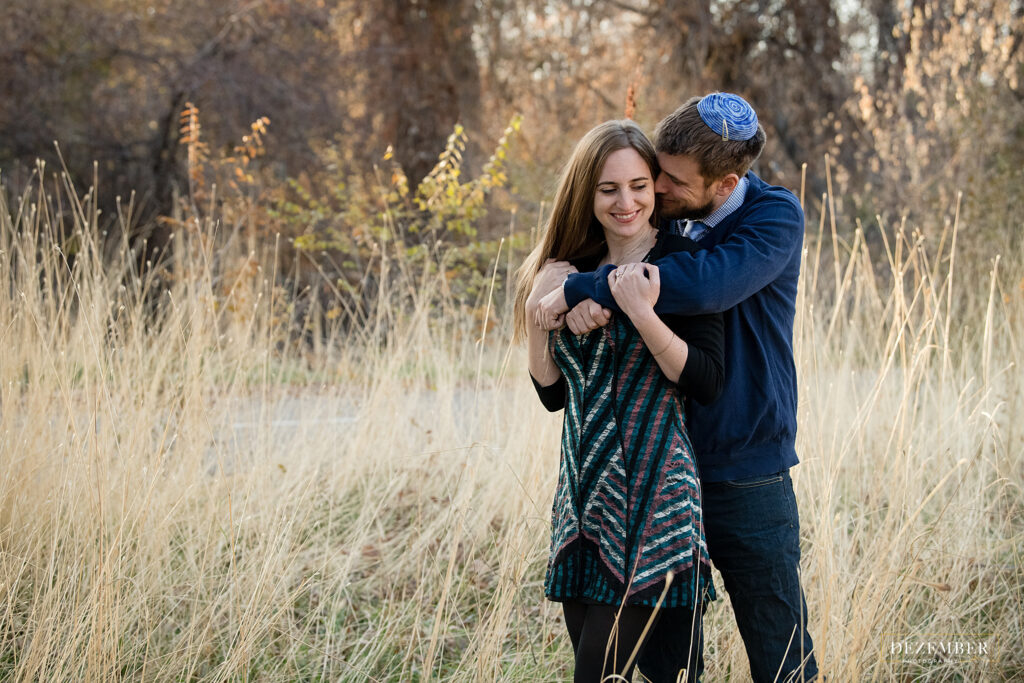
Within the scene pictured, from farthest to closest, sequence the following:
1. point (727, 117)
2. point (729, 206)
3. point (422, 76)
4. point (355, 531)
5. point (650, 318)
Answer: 1. point (422, 76)
2. point (355, 531)
3. point (729, 206)
4. point (727, 117)
5. point (650, 318)

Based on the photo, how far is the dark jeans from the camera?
5.70 ft

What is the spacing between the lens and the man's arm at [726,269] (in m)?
1.60

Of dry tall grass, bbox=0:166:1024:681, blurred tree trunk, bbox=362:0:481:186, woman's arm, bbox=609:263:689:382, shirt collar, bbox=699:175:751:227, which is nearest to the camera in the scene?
woman's arm, bbox=609:263:689:382

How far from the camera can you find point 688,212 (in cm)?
185

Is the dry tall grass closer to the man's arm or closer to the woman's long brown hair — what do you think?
the woman's long brown hair

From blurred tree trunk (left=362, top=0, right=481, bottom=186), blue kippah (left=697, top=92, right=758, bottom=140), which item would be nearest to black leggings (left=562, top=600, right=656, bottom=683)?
blue kippah (left=697, top=92, right=758, bottom=140)

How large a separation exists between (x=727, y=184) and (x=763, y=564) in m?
0.82

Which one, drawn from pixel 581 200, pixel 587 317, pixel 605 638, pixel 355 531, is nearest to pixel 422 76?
pixel 355 531

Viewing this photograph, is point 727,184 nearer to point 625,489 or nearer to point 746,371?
point 746,371

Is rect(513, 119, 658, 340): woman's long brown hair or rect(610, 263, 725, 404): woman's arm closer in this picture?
rect(610, 263, 725, 404): woman's arm

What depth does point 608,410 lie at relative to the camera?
1678mm

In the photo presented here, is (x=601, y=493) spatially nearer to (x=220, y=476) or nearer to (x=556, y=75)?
(x=220, y=476)

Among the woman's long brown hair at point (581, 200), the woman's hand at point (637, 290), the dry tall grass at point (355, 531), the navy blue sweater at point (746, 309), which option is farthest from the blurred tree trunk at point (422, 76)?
the woman's hand at point (637, 290)

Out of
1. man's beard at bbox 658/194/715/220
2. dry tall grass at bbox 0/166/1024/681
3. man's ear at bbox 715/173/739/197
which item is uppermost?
man's ear at bbox 715/173/739/197
